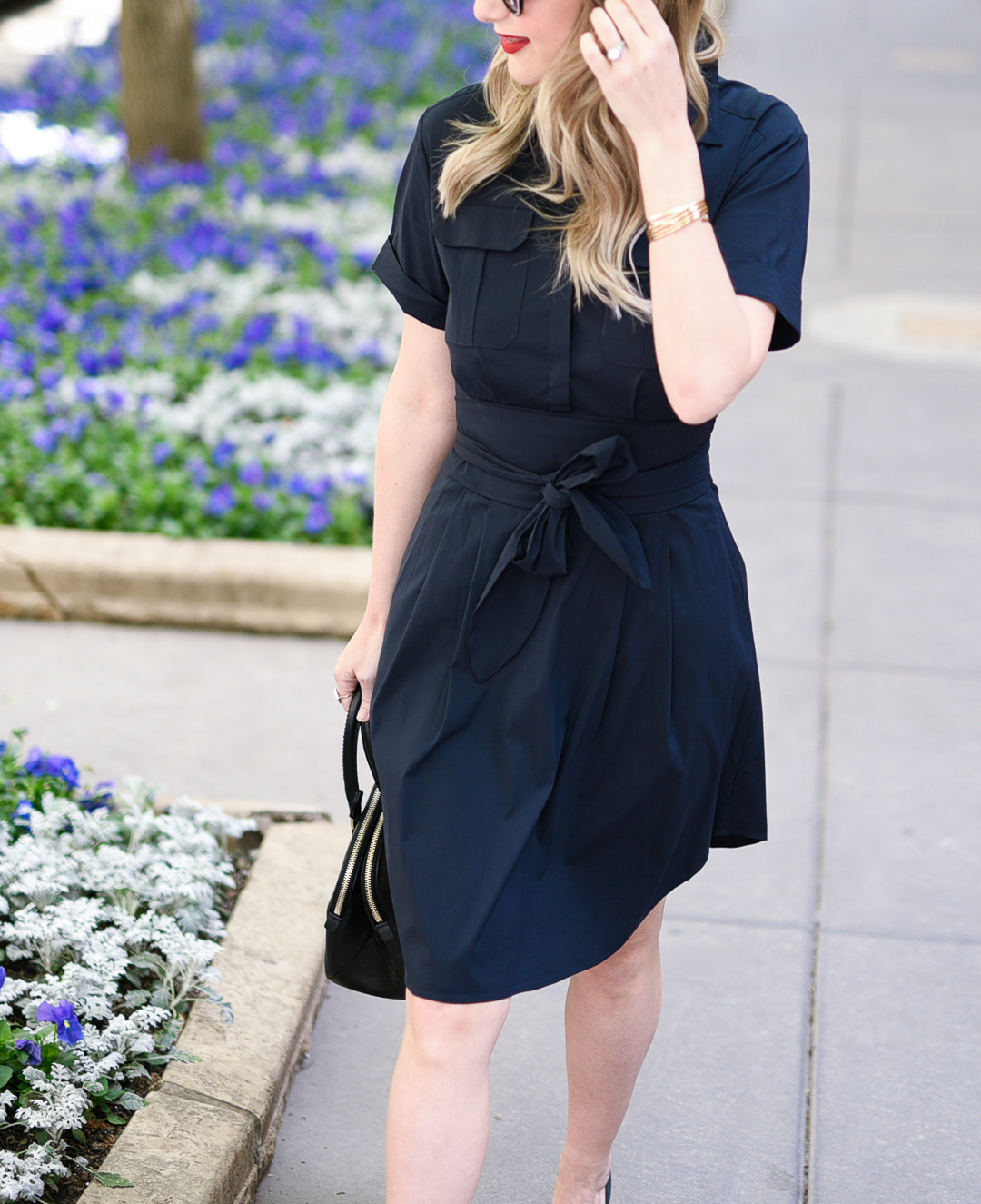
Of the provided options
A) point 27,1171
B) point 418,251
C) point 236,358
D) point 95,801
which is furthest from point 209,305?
point 27,1171

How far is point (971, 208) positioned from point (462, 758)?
829cm

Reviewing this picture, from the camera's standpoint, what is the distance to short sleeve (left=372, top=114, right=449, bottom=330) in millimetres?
1944

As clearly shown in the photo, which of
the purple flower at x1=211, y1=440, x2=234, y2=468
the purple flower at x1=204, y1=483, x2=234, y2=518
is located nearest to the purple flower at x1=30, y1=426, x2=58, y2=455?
the purple flower at x1=211, y1=440, x2=234, y2=468

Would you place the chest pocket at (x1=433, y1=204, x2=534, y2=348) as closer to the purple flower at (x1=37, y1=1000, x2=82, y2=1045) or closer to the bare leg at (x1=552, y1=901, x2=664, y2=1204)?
the bare leg at (x1=552, y1=901, x2=664, y2=1204)

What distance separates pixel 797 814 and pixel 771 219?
2099 millimetres

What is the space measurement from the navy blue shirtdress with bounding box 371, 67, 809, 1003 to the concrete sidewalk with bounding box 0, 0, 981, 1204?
846mm

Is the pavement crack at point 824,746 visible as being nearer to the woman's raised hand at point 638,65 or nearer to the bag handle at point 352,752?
the bag handle at point 352,752

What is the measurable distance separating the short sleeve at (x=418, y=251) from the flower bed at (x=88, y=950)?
3.92 feet

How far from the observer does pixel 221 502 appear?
4.66 meters

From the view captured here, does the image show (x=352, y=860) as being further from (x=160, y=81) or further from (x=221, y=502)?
(x=160, y=81)

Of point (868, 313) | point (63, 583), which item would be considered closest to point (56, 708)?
point (63, 583)

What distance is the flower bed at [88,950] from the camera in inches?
88.9

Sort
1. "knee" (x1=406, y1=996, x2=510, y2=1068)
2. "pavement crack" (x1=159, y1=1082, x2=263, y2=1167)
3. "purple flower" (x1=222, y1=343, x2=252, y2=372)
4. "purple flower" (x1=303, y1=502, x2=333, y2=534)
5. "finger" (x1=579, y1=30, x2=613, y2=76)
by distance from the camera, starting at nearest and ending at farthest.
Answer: "finger" (x1=579, y1=30, x2=613, y2=76), "knee" (x1=406, y1=996, x2=510, y2=1068), "pavement crack" (x1=159, y1=1082, x2=263, y2=1167), "purple flower" (x1=303, y1=502, x2=333, y2=534), "purple flower" (x1=222, y1=343, x2=252, y2=372)

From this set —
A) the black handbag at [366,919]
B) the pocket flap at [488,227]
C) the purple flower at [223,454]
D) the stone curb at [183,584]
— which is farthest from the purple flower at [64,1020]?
the purple flower at [223,454]
